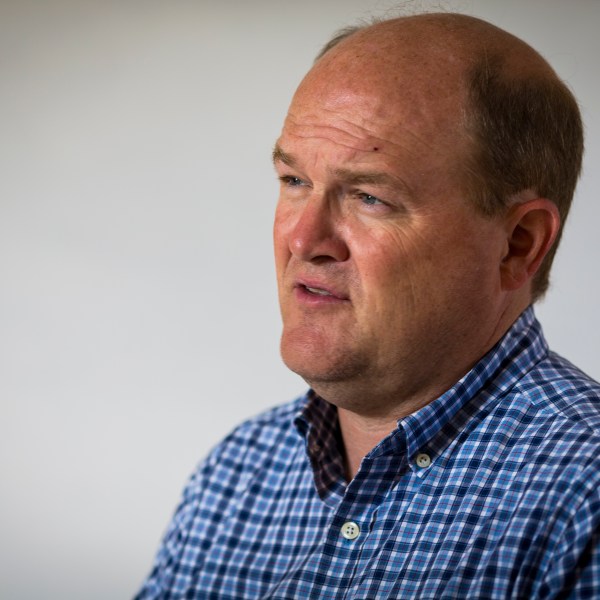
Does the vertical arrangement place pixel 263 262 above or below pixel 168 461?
above

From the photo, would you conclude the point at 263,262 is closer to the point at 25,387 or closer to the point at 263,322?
the point at 263,322

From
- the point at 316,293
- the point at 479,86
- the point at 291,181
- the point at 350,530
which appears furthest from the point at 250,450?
the point at 479,86

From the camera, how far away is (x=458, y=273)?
183cm

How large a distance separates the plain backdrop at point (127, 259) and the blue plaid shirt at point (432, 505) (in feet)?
3.79

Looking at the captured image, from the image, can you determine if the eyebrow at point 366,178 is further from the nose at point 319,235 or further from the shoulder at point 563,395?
the shoulder at point 563,395

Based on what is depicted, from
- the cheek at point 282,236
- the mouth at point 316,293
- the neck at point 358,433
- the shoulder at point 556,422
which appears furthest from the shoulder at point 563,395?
the cheek at point 282,236

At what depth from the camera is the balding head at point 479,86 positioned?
1798mm

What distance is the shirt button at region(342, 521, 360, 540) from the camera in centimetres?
187

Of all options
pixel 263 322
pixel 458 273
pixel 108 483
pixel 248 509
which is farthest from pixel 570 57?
pixel 108 483

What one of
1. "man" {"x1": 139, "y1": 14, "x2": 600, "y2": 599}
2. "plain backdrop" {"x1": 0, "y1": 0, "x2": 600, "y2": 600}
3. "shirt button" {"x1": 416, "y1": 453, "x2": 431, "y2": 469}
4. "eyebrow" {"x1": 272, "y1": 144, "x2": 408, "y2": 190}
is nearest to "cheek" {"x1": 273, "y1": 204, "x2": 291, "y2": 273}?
"man" {"x1": 139, "y1": 14, "x2": 600, "y2": 599}

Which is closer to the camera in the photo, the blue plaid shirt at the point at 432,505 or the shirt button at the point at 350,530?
the blue plaid shirt at the point at 432,505

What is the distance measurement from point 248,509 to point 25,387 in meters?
1.53

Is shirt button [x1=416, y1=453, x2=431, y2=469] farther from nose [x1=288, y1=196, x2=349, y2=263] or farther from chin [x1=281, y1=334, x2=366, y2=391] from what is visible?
nose [x1=288, y1=196, x2=349, y2=263]

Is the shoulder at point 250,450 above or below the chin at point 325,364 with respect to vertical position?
below
